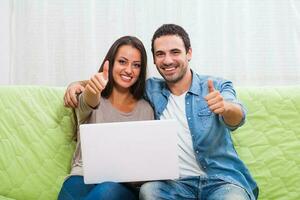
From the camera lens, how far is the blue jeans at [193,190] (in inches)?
47.4

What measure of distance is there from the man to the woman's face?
0.09 metres

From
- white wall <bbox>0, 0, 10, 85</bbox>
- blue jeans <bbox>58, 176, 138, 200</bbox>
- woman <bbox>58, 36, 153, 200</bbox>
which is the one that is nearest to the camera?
blue jeans <bbox>58, 176, 138, 200</bbox>

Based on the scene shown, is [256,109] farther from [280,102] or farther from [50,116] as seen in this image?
[50,116]

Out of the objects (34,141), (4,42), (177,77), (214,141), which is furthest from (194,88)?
(4,42)

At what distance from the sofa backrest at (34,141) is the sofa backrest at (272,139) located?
2.55ft

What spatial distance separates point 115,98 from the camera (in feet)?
4.95

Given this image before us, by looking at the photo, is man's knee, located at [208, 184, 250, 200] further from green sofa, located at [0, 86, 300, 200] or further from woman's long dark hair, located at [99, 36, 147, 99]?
woman's long dark hair, located at [99, 36, 147, 99]

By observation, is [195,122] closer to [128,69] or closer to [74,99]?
[128,69]

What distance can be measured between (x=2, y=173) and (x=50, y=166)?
19 cm

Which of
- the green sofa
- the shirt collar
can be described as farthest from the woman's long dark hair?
the green sofa

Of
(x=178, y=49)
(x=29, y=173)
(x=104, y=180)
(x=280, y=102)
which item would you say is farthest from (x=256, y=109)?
(x=29, y=173)

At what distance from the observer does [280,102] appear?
62.2 inches

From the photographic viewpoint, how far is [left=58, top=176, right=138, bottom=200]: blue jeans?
3.76 feet

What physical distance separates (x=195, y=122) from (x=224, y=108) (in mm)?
212
